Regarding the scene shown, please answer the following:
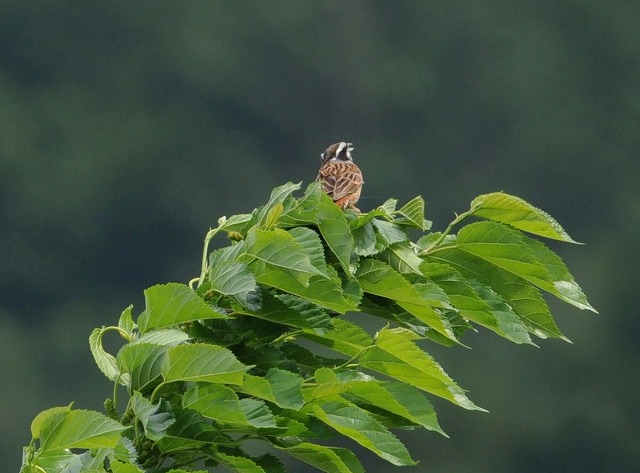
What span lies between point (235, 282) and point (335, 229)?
28cm

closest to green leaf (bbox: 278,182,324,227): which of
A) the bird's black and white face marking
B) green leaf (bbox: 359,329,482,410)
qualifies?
green leaf (bbox: 359,329,482,410)

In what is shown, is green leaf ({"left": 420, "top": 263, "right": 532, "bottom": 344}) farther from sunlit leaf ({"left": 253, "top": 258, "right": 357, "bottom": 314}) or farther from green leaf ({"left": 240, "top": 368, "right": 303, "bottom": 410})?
green leaf ({"left": 240, "top": 368, "right": 303, "bottom": 410})

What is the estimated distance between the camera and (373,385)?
2072 mm

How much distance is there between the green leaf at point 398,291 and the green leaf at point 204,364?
478mm

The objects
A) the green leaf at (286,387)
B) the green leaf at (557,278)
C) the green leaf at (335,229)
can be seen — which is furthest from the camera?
the green leaf at (557,278)

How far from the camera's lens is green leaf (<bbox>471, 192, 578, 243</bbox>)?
241 cm

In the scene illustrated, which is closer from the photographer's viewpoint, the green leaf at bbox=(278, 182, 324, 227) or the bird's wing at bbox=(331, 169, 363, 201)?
the green leaf at bbox=(278, 182, 324, 227)

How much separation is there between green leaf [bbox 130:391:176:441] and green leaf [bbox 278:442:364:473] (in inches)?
9.3

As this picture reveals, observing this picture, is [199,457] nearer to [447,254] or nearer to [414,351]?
[414,351]

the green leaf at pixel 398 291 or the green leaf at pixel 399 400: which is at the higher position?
the green leaf at pixel 398 291

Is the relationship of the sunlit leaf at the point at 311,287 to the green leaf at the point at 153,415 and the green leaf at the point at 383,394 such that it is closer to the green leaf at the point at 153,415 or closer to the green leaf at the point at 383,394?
the green leaf at the point at 383,394

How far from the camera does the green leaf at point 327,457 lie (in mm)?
1982

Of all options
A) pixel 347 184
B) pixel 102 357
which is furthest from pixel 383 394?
pixel 347 184

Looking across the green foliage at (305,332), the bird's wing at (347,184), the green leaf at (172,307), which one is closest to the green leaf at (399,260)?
the green foliage at (305,332)
